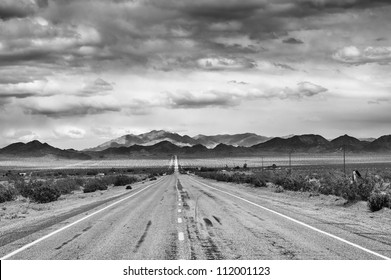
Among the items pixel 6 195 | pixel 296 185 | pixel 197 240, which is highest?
pixel 197 240

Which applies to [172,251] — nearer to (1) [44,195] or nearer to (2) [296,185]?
(1) [44,195]

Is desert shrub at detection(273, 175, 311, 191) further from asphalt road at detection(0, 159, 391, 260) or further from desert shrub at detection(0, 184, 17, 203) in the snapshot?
desert shrub at detection(0, 184, 17, 203)

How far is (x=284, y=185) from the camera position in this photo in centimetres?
3709

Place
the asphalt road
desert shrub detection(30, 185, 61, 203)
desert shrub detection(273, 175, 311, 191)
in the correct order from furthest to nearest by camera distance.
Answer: desert shrub detection(273, 175, 311, 191)
desert shrub detection(30, 185, 61, 203)
the asphalt road

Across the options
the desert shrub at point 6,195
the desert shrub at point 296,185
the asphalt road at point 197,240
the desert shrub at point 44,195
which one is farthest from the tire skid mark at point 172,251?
the desert shrub at point 296,185

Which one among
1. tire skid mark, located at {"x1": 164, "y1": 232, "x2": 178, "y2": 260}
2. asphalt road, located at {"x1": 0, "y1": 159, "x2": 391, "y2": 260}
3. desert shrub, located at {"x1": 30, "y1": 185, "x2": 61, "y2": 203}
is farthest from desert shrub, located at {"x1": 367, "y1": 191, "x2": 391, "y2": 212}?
desert shrub, located at {"x1": 30, "y1": 185, "x2": 61, "y2": 203}

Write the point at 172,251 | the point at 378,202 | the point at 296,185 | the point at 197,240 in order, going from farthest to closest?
the point at 296,185 → the point at 378,202 → the point at 197,240 → the point at 172,251

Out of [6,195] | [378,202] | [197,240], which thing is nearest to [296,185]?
[378,202]

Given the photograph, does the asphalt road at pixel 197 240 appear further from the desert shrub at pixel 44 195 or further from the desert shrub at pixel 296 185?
the desert shrub at pixel 296 185
